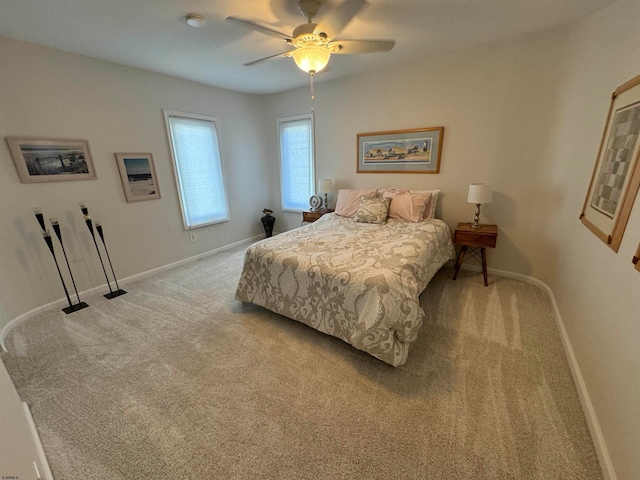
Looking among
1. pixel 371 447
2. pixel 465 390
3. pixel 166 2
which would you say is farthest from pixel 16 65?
pixel 465 390

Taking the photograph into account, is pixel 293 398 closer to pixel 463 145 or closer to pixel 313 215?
pixel 313 215

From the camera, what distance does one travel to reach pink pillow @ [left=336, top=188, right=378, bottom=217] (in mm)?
3463

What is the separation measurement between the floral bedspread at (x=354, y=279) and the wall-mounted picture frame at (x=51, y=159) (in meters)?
2.07

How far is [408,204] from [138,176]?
3348mm

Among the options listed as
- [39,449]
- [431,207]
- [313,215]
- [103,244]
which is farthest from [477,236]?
[103,244]

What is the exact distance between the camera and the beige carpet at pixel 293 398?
1252 mm

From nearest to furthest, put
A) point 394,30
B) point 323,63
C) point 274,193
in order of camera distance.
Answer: point 323,63 → point 394,30 → point 274,193

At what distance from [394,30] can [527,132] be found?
1711mm

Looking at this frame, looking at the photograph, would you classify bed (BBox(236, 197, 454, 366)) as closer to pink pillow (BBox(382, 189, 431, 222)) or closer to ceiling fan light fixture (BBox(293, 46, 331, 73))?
pink pillow (BBox(382, 189, 431, 222))

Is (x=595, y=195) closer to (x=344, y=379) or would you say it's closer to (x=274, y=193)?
(x=344, y=379)

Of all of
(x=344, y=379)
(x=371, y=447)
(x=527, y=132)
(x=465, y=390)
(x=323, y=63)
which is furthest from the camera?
(x=527, y=132)

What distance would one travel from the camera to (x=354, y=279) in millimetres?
1830

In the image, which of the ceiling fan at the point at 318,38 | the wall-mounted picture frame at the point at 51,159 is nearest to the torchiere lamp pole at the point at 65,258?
the wall-mounted picture frame at the point at 51,159

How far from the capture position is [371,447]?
1309 millimetres
